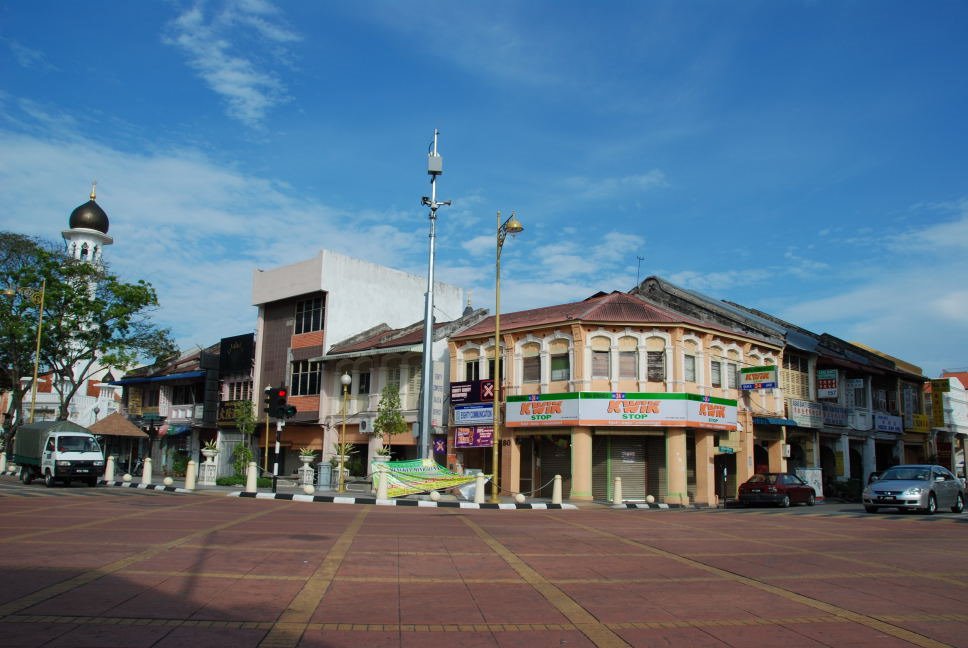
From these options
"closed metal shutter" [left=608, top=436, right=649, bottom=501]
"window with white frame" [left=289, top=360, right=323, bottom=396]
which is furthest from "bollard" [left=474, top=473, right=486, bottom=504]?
"window with white frame" [left=289, top=360, right=323, bottom=396]

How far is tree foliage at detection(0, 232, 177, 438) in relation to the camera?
133 feet

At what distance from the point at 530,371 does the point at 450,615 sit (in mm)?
25106

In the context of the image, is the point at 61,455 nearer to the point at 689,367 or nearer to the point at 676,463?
the point at 676,463

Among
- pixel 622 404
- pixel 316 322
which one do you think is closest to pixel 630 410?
pixel 622 404

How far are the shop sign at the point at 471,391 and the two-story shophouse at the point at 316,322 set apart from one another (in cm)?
609

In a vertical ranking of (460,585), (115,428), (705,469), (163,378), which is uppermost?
(163,378)

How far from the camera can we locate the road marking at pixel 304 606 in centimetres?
626

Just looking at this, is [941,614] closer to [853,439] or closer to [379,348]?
[379,348]

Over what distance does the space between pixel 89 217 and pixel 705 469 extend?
5554 cm

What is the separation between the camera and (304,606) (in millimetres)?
7492

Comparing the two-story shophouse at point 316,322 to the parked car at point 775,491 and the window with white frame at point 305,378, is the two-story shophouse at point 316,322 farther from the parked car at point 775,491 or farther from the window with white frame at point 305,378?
the parked car at point 775,491

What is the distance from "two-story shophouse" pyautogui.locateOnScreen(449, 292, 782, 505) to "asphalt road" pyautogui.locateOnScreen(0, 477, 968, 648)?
13.5 m

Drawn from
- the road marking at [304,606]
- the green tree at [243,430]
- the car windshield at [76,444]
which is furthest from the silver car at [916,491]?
the green tree at [243,430]

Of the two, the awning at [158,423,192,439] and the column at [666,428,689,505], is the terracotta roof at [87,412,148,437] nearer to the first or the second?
the awning at [158,423,192,439]
